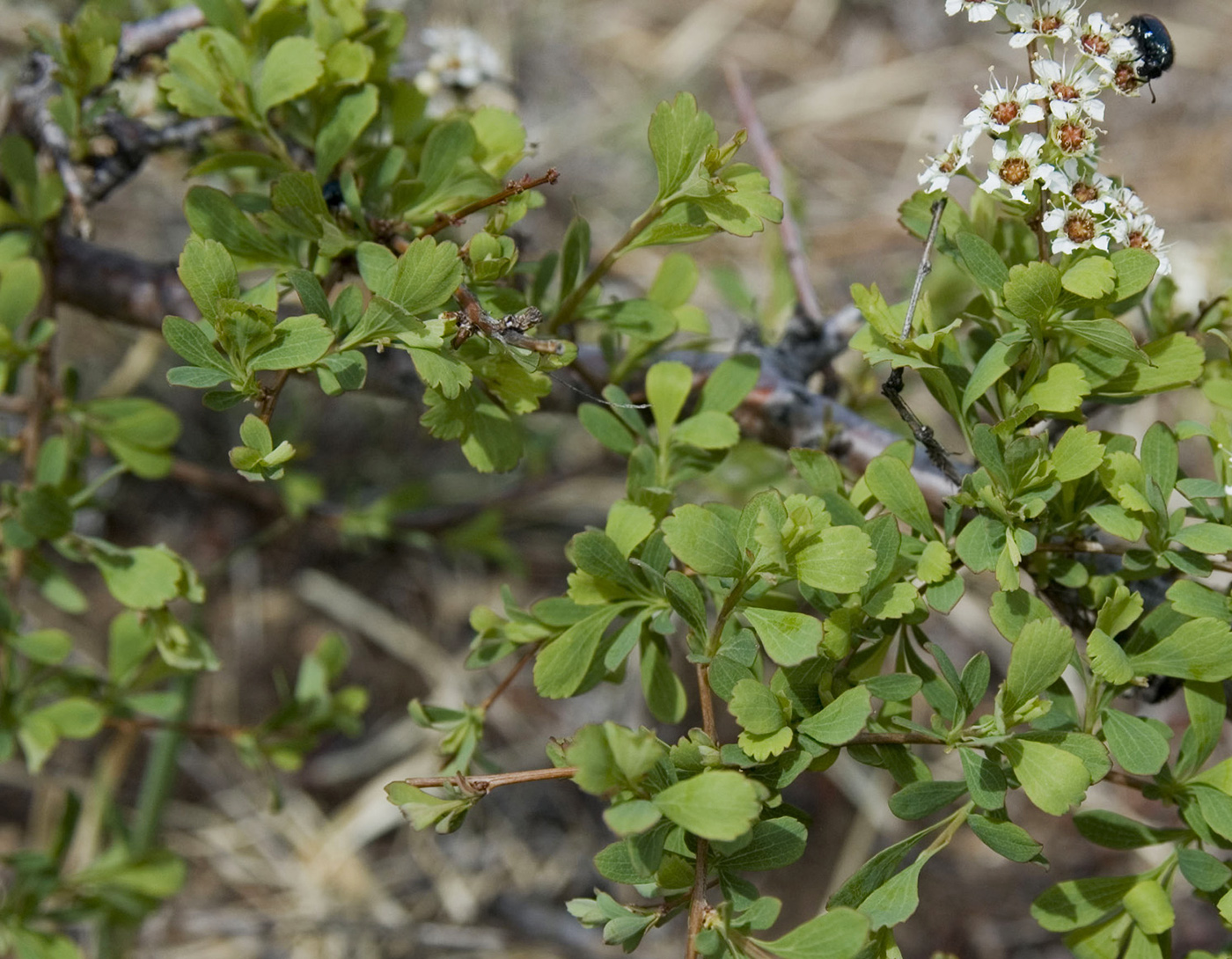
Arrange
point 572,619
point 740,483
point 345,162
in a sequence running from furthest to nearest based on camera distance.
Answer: point 740,483
point 345,162
point 572,619

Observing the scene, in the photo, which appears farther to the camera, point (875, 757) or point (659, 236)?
point (659, 236)

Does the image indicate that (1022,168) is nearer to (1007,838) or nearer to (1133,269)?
(1133,269)

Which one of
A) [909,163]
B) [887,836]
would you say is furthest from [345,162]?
[909,163]

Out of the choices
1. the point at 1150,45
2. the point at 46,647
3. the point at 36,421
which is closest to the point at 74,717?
the point at 46,647

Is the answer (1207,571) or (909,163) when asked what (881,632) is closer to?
(1207,571)

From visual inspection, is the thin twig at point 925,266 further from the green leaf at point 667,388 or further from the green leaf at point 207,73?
the green leaf at point 207,73

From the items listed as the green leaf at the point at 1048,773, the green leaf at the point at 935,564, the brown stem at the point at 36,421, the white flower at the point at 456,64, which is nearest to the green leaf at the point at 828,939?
the green leaf at the point at 1048,773

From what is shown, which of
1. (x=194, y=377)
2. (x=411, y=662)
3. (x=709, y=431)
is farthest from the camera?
(x=411, y=662)
